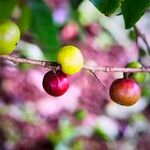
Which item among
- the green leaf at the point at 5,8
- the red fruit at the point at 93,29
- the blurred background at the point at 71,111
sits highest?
the green leaf at the point at 5,8

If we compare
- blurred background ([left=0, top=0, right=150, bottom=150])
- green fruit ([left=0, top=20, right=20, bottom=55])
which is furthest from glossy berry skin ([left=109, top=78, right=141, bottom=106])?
blurred background ([left=0, top=0, right=150, bottom=150])

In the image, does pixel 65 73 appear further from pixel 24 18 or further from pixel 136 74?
pixel 24 18

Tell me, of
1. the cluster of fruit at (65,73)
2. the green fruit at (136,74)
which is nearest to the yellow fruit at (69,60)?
the cluster of fruit at (65,73)

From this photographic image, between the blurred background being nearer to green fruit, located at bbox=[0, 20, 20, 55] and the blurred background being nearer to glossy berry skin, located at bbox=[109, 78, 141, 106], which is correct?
glossy berry skin, located at bbox=[109, 78, 141, 106]

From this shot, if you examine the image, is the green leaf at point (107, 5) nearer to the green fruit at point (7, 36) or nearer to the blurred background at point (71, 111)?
the green fruit at point (7, 36)

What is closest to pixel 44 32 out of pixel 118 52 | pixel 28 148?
pixel 28 148

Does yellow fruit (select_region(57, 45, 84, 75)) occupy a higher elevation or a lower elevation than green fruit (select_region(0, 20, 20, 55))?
lower
